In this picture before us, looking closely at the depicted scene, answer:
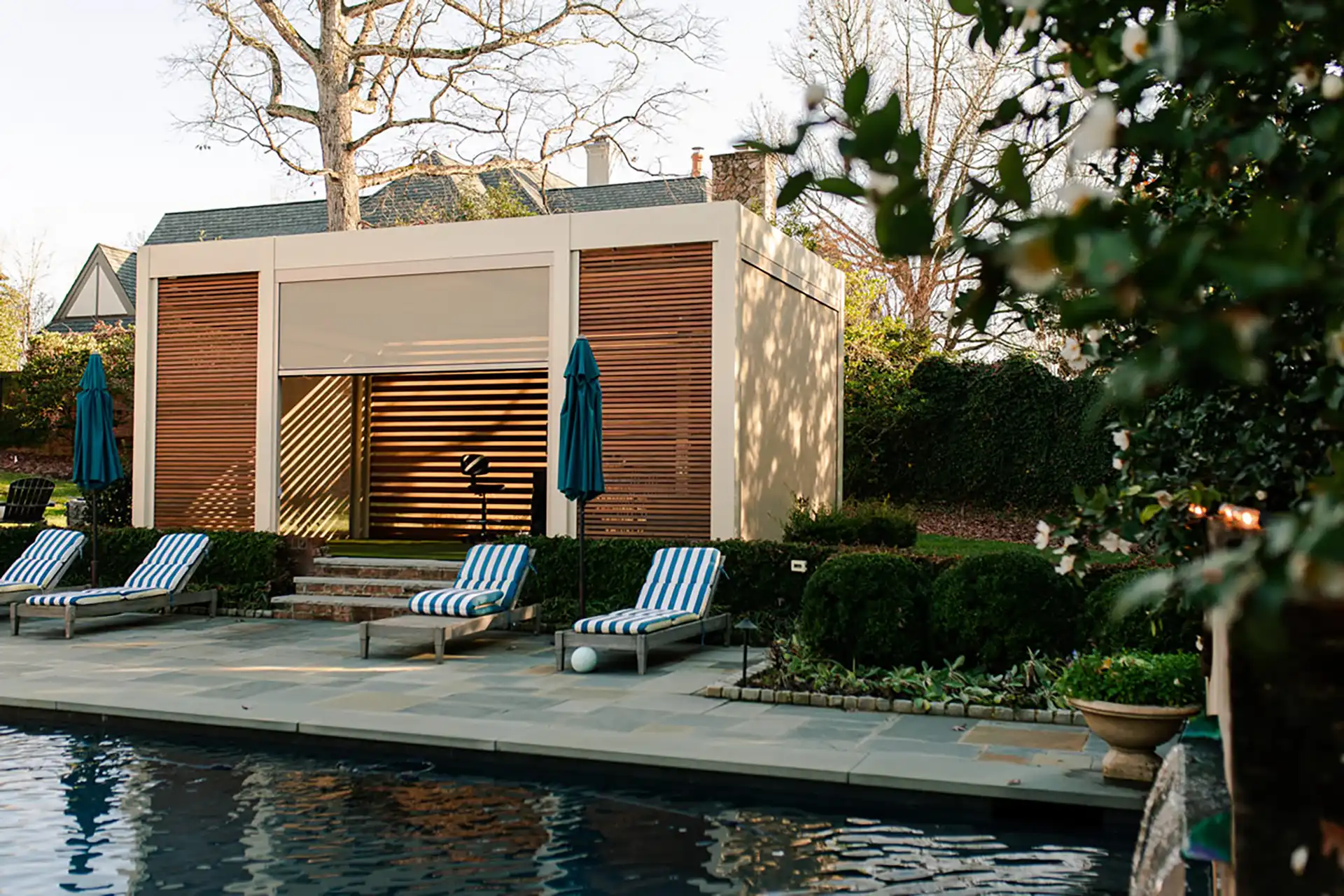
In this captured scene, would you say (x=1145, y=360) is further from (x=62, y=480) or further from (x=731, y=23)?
(x=62, y=480)

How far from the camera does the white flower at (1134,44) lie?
179 cm

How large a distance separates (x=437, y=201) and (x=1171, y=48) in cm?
2695

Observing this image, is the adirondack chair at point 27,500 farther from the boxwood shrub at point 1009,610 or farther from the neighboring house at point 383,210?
the boxwood shrub at point 1009,610

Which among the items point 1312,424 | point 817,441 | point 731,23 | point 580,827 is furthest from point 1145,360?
point 731,23

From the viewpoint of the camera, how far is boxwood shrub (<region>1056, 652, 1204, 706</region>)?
5.92m

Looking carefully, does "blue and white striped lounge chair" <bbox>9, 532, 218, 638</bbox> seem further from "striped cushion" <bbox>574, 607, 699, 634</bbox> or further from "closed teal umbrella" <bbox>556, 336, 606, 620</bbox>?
"striped cushion" <bbox>574, 607, 699, 634</bbox>

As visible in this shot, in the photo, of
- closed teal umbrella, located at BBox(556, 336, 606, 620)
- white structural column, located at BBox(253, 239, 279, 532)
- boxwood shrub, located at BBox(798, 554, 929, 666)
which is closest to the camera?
boxwood shrub, located at BBox(798, 554, 929, 666)

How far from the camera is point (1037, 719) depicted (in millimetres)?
7438

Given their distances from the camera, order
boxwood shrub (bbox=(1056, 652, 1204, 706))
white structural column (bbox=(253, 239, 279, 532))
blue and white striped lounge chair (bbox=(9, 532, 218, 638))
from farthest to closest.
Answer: white structural column (bbox=(253, 239, 279, 532)) → blue and white striped lounge chair (bbox=(9, 532, 218, 638)) → boxwood shrub (bbox=(1056, 652, 1204, 706))

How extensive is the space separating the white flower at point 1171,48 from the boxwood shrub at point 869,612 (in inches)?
286

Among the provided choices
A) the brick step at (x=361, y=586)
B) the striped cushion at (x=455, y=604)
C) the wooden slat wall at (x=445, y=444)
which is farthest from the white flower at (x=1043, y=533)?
the wooden slat wall at (x=445, y=444)

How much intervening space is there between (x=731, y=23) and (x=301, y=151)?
748 centimetres

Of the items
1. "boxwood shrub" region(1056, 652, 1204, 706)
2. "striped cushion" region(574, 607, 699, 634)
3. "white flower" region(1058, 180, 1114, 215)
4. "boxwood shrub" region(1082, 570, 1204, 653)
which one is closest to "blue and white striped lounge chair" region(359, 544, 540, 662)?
"striped cushion" region(574, 607, 699, 634)

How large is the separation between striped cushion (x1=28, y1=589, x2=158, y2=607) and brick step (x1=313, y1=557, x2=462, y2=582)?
2.00 meters
